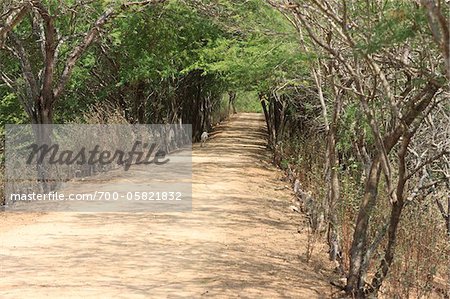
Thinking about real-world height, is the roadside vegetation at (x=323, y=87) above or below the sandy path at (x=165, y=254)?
above

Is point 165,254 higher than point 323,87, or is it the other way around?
point 323,87

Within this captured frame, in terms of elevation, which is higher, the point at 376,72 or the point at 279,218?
the point at 376,72

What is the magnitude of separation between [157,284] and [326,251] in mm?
3653

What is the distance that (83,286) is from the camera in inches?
275

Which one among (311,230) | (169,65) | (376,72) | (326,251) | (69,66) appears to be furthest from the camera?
(169,65)

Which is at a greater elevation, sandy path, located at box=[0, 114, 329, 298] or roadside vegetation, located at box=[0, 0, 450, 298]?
roadside vegetation, located at box=[0, 0, 450, 298]

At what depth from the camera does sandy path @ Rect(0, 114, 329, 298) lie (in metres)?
7.09

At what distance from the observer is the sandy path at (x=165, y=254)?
7094 mm

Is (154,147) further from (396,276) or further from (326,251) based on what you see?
(396,276)

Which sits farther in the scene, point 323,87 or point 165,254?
point 323,87

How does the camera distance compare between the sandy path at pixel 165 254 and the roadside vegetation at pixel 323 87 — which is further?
the sandy path at pixel 165 254

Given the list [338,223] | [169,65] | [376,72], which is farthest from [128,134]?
[376,72]

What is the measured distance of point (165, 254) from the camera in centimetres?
891

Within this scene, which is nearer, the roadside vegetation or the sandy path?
the roadside vegetation
